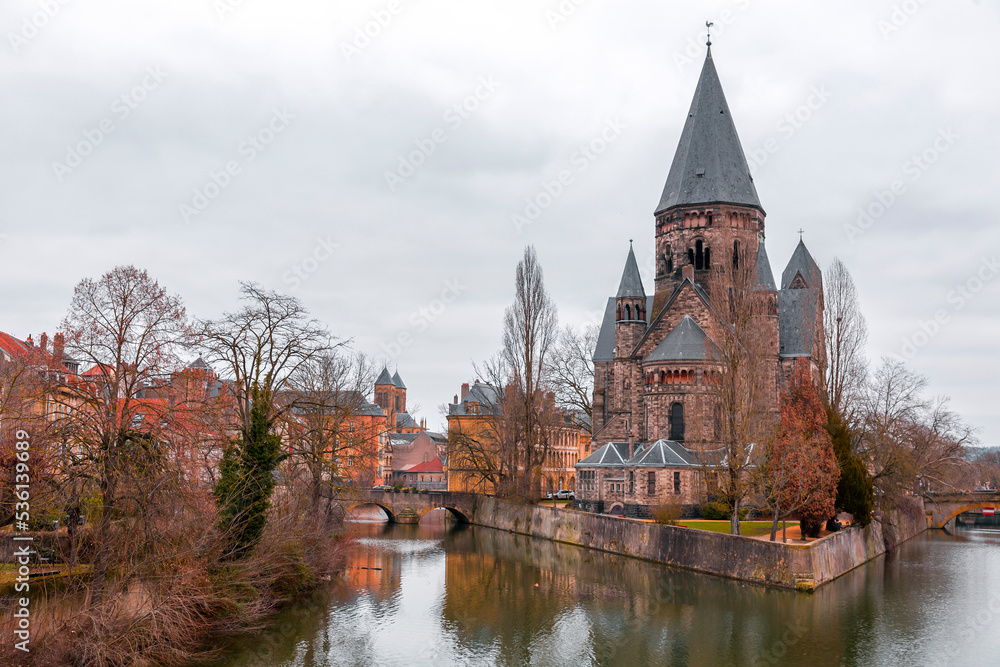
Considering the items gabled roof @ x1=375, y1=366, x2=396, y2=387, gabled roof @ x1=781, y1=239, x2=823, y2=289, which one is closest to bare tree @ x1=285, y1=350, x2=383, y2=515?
gabled roof @ x1=781, y1=239, x2=823, y2=289

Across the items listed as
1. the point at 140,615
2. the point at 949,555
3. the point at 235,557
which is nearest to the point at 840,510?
the point at 949,555

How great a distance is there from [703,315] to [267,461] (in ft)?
99.1

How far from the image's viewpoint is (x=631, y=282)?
51.0m

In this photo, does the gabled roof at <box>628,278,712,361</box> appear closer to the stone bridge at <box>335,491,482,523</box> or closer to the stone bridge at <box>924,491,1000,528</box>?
the stone bridge at <box>335,491,482,523</box>

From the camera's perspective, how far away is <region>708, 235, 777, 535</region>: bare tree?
33.3 m

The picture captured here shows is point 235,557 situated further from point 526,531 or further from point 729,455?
point 526,531

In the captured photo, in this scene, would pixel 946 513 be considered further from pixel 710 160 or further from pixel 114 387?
pixel 114 387

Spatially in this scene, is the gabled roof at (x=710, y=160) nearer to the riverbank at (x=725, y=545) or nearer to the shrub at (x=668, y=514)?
the riverbank at (x=725, y=545)

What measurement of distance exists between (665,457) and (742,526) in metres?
6.47

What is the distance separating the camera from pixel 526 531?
47.6 metres

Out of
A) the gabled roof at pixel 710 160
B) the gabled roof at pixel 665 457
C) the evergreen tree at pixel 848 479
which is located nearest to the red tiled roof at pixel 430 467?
the gabled roof at pixel 710 160

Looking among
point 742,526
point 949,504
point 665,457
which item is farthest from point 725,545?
point 949,504

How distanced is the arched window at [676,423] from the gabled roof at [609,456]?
210cm

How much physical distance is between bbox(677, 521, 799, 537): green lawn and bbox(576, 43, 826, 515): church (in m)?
3.09
